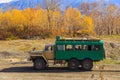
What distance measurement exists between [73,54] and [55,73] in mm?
2414

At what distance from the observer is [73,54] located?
2991 centimetres

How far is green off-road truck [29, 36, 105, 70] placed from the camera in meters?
29.8

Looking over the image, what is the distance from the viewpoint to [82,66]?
30.1 metres

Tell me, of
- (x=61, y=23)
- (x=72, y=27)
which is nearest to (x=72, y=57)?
(x=72, y=27)

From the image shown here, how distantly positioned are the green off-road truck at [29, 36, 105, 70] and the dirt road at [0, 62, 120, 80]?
0.66 m

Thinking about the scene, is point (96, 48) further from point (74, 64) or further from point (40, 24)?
point (40, 24)

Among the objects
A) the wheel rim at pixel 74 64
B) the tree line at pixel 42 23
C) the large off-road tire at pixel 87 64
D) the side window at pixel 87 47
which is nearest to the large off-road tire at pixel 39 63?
the wheel rim at pixel 74 64

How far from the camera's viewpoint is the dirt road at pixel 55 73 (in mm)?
26355

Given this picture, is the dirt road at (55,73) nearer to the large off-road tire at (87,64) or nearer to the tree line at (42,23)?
the large off-road tire at (87,64)

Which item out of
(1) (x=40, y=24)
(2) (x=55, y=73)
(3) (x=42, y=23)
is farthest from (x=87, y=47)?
(3) (x=42, y=23)

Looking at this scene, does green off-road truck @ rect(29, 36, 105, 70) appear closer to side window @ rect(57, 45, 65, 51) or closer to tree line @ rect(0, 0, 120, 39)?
side window @ rect(57, 45, 65, 51)

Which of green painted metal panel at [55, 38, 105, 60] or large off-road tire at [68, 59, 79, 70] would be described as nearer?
green painted metal panel at [55, 38, 105, 60]

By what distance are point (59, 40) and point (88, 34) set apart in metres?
28.2

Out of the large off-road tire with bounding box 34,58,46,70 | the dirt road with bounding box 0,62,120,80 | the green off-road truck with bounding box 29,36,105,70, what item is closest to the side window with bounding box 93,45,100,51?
the green off-road truck with bounding box 29,36,105,70
